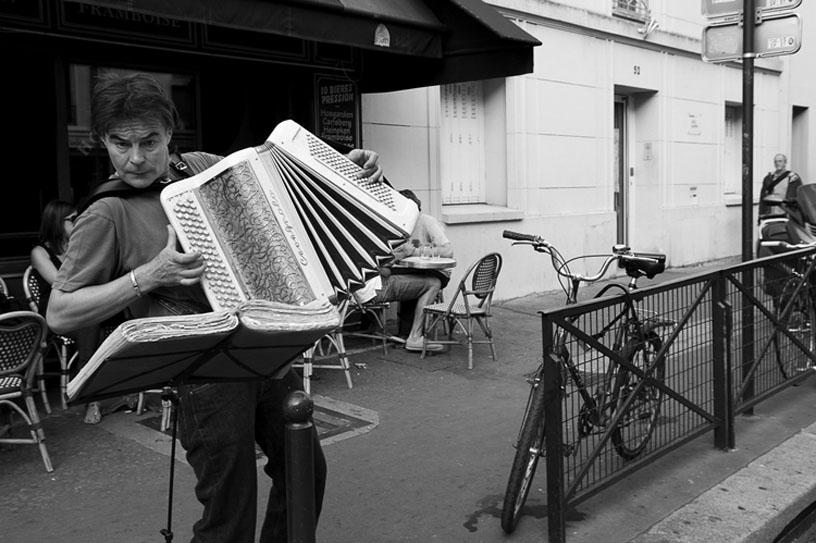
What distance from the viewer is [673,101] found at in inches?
520

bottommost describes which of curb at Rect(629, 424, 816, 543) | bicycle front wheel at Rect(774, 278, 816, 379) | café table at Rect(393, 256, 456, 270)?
curb at Rect(629, 424, 816, 543)

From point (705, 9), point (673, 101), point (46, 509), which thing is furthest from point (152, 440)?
point (673, 101)

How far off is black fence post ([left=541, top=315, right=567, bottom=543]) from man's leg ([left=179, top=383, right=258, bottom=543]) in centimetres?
137

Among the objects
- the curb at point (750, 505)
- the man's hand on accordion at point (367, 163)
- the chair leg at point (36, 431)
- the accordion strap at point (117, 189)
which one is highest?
the man's hand on accordion at point (367, 163)

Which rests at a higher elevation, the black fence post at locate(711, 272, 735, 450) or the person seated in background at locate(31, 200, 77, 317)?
the person seated in background at locate(31, 200, 77, 317)

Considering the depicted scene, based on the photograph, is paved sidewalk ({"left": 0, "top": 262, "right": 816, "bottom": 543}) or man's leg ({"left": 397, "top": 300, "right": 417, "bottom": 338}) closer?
paved sidewalk ({"left": 0, "top": 262, "right": 816, "bottom": 543})

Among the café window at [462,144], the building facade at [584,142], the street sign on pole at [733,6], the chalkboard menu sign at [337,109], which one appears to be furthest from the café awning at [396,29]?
the café window at [462,144]

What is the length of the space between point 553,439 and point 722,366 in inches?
69.3

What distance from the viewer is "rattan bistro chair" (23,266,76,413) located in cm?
564

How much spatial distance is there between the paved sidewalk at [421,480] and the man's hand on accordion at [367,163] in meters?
1.82

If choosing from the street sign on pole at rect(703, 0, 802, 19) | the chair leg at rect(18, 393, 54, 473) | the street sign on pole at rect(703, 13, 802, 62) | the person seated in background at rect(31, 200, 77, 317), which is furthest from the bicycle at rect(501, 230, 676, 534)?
the person seated in background at rect(31, 200, 77, 317)

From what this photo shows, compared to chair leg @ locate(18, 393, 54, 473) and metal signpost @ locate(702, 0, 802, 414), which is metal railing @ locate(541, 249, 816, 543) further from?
chair leg @ locate(18, 393, 54, 473)

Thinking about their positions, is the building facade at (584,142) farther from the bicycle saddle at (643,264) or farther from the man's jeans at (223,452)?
the man's jeans at (223,452)

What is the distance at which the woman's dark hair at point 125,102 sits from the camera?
2389 millimetres
